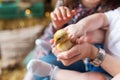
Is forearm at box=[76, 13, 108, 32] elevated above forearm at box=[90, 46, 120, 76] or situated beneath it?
elevated above

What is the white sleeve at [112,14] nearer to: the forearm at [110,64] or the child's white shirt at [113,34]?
the child's white shirt at [113,34]

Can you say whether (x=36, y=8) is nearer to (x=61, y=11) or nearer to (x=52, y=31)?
(x=52, y=31)

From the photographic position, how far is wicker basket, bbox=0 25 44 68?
5.80 feet

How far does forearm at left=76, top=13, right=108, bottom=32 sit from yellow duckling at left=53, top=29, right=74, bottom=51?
0.24 feet

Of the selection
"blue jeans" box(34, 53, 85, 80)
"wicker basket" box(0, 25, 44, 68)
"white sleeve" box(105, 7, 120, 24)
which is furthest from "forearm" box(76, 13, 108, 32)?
"wicker basket" box(0, 25, 44, 68)

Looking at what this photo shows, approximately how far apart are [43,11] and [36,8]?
5 centimetres

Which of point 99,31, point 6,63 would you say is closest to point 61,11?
point 99,31

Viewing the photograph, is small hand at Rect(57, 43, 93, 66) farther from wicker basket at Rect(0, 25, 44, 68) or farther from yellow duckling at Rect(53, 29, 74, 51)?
wicker basket at Rect(0, 25, 44, 68)

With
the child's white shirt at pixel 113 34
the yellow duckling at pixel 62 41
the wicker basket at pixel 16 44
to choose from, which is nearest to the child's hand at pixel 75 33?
the yellow duckling at pixel 62 41

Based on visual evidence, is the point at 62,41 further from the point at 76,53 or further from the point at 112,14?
the point at 112,14

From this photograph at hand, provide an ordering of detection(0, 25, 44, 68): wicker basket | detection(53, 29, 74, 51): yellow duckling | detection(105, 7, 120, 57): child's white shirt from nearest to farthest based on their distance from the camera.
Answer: detection(53, 29, 74, 51): yellow duckling → detection(105, 7, 120, 57): child's white shirt → detection(0, 25, 44, 68): wicker basket

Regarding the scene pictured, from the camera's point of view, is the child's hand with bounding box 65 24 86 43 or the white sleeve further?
the white sleeve

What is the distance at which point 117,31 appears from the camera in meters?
1.02

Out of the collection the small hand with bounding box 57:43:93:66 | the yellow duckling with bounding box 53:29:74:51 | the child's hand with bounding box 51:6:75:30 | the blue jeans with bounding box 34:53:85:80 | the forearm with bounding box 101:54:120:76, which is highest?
the child's hand with bounding box 51:6:75:30
